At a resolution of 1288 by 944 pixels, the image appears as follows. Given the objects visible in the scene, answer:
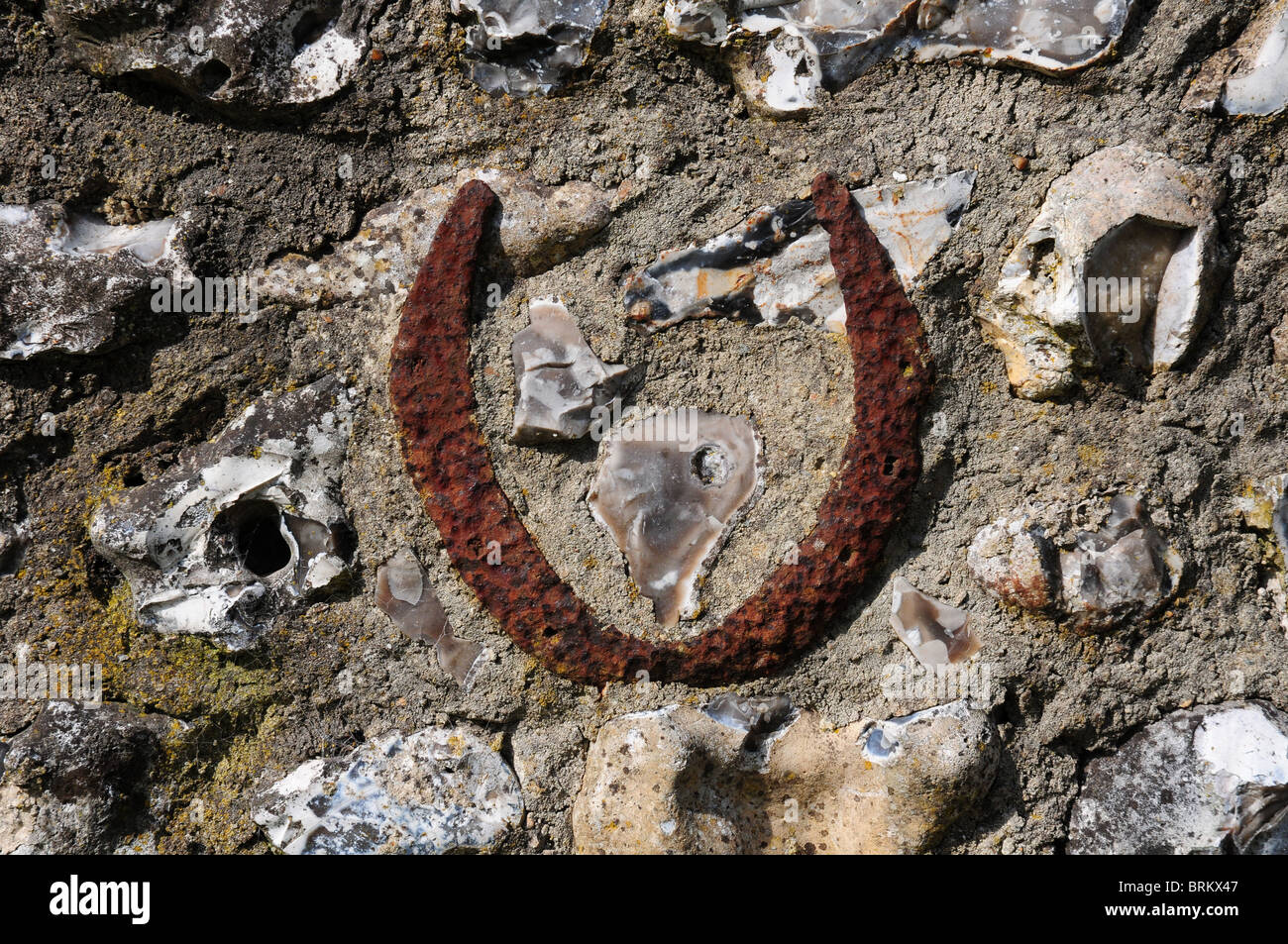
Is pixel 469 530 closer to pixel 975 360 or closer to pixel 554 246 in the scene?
pixel 554 246

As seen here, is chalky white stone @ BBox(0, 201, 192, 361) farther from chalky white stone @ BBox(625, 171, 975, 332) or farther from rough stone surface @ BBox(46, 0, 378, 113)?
chalky white stone @ BBox(625, 171, 975, 332)

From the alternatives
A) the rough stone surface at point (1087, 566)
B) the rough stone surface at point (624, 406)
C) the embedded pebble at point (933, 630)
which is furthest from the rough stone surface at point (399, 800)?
the rough stone surface at point (1087, 566)

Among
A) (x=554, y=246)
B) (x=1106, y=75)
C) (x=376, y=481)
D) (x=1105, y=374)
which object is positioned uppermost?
(x=1106, y=75)

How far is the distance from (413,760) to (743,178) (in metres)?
0.91

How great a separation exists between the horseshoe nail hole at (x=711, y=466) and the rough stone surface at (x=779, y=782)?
306 mm

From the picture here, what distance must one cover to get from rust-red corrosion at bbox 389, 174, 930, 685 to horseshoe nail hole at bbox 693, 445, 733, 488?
14 centimetres

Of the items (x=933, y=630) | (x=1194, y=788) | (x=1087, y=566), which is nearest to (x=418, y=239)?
(x=933, y=630)

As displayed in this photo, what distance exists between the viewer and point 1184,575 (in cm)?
134

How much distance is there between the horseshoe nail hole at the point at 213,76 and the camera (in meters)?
Answer: 1.33

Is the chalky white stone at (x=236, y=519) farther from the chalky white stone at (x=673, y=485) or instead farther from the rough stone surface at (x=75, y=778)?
the chalky white stone at (x=673, y=485)

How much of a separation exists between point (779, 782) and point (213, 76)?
1.21 meters

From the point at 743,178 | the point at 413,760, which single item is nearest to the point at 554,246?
the point at 743,178

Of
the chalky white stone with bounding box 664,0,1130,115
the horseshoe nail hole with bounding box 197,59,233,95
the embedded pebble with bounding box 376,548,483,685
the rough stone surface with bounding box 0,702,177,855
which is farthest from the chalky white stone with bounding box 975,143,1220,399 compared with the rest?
the rough stone surface with bounding box 0,702,177,855

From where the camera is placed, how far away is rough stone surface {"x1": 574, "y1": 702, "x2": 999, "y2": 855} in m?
1.30
